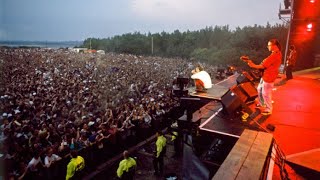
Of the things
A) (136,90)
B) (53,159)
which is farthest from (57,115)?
(136,90)

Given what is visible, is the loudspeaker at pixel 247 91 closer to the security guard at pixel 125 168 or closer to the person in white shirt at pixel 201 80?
the person in white shirt at pixel 201 80

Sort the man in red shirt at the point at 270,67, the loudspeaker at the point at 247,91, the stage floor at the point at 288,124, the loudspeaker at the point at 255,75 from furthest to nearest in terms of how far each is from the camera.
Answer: the loudspeaker at the point at 255,75, the loudspeaker at the point at 247,91, the man in red shirt at the point at 270,67, the stage floor at the point at 288,124

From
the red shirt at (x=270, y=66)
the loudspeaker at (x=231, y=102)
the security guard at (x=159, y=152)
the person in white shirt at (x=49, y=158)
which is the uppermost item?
the red shirt at (x=270, y=66)

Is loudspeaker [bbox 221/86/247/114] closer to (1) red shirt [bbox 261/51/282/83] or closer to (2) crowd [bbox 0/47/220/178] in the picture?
(1) red shirt [bbox 261/51/282/83]

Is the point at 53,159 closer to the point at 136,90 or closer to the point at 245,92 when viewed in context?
the point at 245,92

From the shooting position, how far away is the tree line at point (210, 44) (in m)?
41.1

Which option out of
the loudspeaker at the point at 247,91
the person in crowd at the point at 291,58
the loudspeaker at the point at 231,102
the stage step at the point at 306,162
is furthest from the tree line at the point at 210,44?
the stage step at the point at 306,162

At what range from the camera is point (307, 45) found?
18.5 metres

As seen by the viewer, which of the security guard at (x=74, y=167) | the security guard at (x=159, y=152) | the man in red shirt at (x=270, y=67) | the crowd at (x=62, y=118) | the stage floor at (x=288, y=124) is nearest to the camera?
the stage floor at (x=288, y=124)

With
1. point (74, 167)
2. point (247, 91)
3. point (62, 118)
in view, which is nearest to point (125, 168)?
point (74, 167)

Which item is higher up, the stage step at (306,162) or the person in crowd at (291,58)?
the person in crowd at (291,58)

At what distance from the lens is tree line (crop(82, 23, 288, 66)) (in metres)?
41.1

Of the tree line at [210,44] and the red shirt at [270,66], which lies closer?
the red shirt at [270,66]

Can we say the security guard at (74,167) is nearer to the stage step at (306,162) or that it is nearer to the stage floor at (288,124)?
the stage floor at (288,124)
